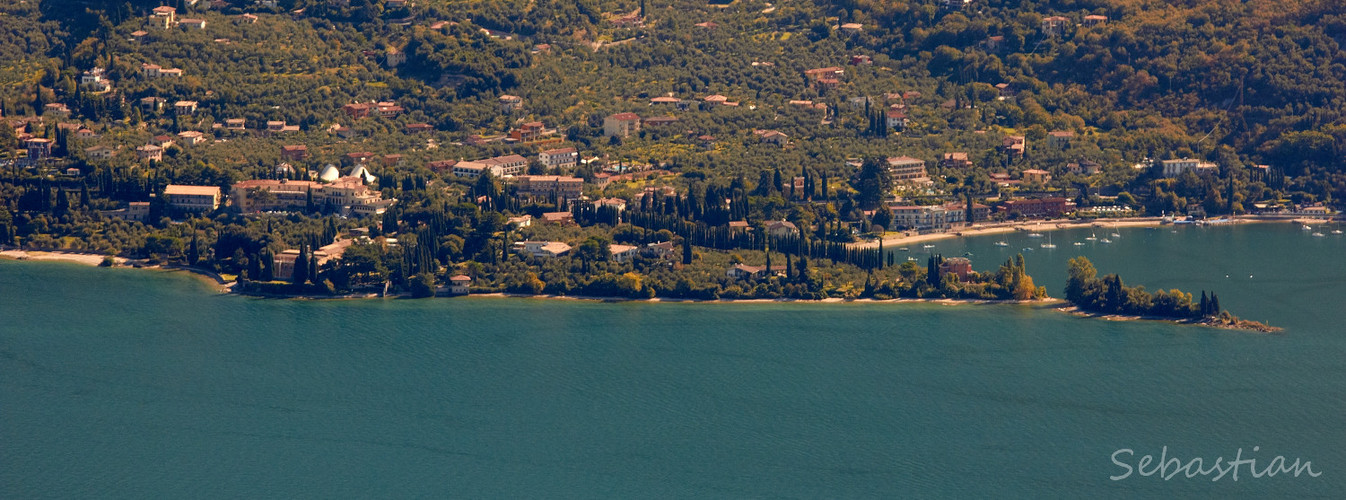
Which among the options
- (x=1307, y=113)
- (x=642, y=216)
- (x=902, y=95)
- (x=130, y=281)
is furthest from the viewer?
(x=902, y=95)

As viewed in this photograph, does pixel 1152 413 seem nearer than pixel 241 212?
Yes

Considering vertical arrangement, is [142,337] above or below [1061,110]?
below

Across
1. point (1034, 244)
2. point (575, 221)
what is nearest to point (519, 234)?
point (575, 221)

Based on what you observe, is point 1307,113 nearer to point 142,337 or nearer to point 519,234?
point 519,234

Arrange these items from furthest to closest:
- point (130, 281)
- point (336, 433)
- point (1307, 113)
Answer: point (1307, 113)
point (130, 281)
point (336, 433)

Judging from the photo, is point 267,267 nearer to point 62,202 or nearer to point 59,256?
point 59,256
